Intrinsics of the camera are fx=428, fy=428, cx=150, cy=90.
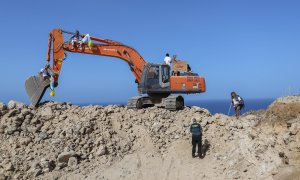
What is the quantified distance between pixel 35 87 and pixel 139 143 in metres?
4.92

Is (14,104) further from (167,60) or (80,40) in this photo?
(167,60)

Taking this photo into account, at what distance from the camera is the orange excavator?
17688 millimetres

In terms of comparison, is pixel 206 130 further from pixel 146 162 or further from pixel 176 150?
pixel 146 162

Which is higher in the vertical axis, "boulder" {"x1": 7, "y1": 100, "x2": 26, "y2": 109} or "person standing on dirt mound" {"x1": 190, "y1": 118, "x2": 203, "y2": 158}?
"boulder" {"x1": 7, "y1": 100, "x2": 26, "y2": 109}

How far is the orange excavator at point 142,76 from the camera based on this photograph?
1769cm

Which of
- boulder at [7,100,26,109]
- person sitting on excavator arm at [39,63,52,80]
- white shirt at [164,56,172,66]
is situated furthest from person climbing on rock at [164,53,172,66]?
boulder at [7,100,26,109]

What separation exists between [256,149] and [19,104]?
9.48 metres

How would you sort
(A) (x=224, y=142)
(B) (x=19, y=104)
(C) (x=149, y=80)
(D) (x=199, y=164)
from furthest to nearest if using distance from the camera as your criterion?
(C) (x=149, y=80)
(B) (x=19, y=104)
(A) (x=224, y=142)
(D) (x=199, y=164)

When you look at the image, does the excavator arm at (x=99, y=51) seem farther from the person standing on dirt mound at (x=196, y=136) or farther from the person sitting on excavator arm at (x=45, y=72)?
the person standing on dirt mound at (x=196, y=136)

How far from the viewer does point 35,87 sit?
688 inches

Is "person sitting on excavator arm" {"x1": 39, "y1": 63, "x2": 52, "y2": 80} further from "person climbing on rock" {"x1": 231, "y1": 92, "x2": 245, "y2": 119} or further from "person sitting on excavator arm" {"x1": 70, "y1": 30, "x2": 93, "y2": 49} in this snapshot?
"person climbing on rock" {"x1": 231, "y1": 92, "x2": 245, "y2": 119}

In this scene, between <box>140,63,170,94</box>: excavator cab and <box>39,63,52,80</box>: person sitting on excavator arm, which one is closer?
<box>39,63,52,80</box>: person sitting on excavator arm

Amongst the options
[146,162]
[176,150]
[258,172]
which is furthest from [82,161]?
[258,172]

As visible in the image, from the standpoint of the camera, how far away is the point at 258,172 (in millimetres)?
13906
